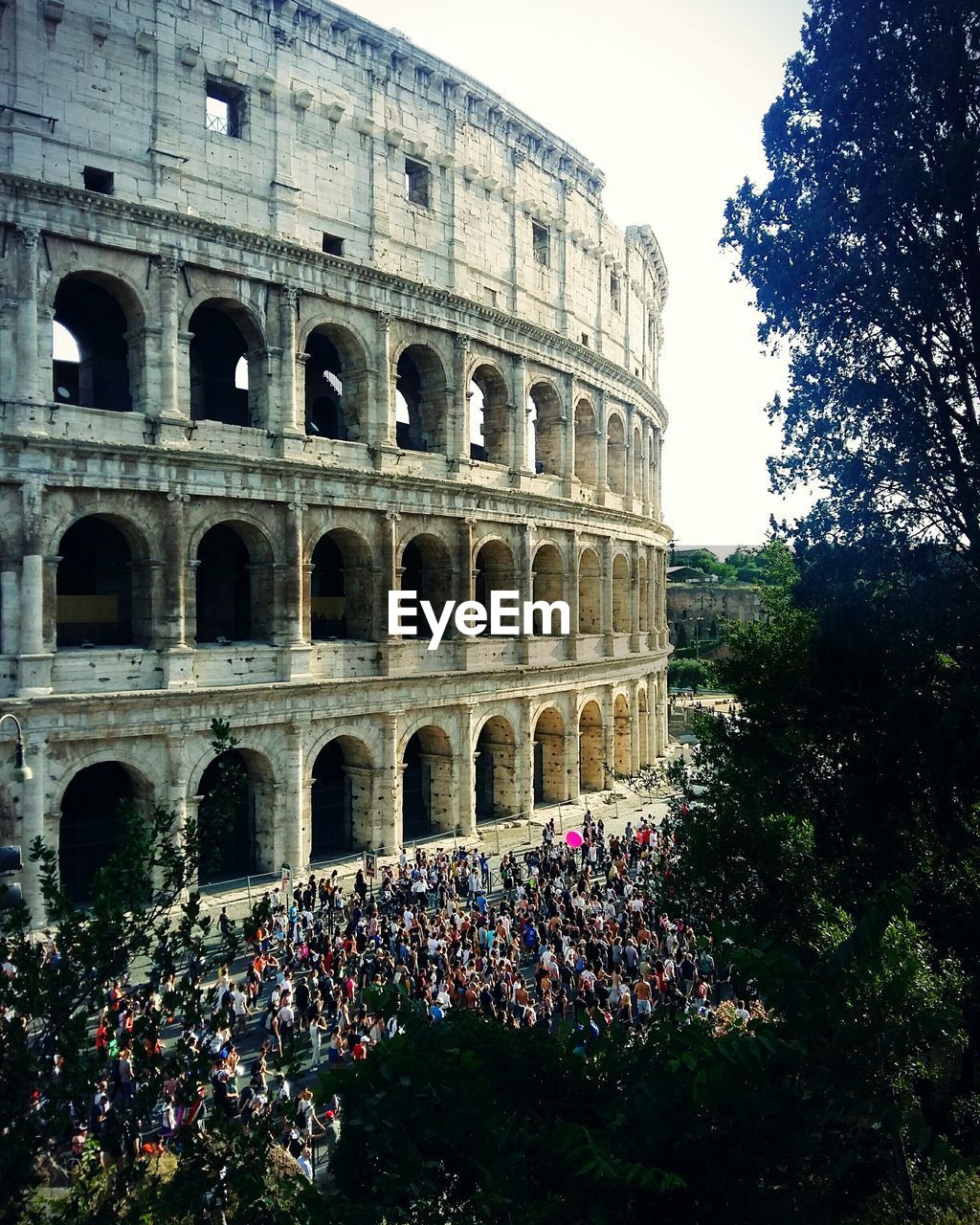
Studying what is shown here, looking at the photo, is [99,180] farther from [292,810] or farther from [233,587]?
[292,810]

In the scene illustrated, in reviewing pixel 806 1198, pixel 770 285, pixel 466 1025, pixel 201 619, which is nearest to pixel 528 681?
pixel 201 619

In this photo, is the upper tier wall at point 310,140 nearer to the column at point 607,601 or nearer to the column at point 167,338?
the column at point 167,338

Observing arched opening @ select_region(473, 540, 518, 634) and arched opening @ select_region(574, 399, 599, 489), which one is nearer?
arched opening @ select_region(473, 540, 518, 634)

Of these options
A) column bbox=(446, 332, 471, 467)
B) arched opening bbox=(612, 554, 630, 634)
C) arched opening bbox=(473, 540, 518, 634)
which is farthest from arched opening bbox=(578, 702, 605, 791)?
column bbox=(446, 332, 471, 467)

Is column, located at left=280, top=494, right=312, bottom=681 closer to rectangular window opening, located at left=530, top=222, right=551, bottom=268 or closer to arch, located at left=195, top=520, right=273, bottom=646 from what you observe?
arch, located at left=195, top=520, right=273, bottom=646

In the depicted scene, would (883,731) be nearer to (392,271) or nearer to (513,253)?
(392,271)

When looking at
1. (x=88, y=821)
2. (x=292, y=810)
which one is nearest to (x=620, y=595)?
(x=292, y=810)
